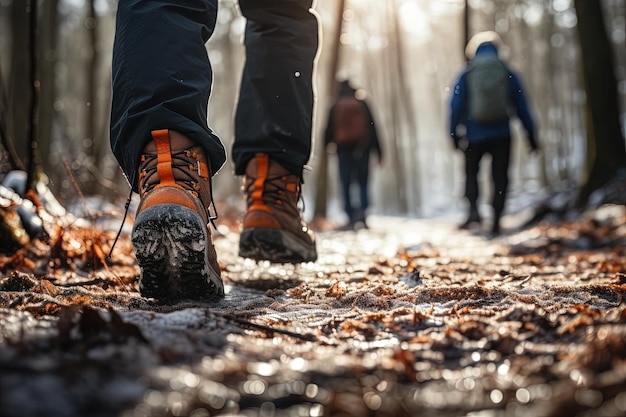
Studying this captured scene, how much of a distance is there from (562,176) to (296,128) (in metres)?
A: 24.2

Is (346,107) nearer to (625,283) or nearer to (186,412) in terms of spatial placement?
(625,283)

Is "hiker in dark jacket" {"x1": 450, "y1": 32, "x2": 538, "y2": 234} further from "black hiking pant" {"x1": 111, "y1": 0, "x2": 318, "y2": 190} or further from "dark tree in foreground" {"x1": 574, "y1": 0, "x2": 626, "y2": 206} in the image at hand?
"black hiking pant" {"x1": 111, "y1": 0, "x2": 318, "y2": 190}

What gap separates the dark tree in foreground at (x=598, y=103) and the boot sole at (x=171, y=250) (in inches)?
227

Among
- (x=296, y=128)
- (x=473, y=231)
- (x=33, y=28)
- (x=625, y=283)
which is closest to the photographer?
(x=625, y=283)

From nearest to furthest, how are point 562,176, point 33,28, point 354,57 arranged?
1. point 33,28
2. point 562,176
3. point 354,57

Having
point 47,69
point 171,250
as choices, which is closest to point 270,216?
point 171,250

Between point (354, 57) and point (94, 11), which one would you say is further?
point (354, 57)

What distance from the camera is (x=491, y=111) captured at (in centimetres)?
605

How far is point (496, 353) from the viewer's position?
0.95 meters

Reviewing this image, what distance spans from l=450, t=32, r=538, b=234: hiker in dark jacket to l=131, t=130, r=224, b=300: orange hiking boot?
5.09m

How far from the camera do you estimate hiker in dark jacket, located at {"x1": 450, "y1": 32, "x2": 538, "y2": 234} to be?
6102 millimetres

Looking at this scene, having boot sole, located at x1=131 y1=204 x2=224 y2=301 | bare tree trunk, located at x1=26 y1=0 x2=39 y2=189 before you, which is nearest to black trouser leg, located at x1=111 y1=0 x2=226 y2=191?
boot sole, located at x1=131 y1=204 x2=224 y2=301

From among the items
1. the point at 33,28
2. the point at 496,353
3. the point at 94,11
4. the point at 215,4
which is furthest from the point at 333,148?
the point at 496,353

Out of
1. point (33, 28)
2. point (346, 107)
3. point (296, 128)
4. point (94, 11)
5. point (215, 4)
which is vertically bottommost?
point (296, 128)
